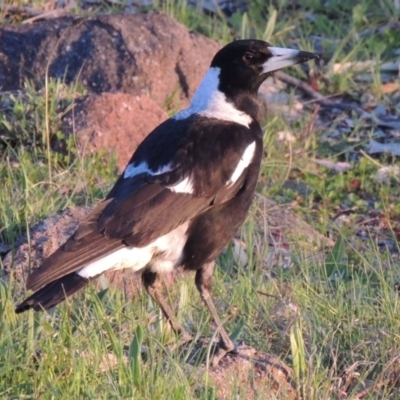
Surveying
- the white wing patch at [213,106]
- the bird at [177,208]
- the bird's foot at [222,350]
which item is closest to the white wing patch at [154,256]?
the bird at [177,208]

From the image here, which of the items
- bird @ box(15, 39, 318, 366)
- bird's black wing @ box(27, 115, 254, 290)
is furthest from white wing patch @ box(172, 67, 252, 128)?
bird's black wing @ box(27, 115, 254, 290)

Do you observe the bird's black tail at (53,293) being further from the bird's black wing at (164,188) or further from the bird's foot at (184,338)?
the bird's foot at (184,338)

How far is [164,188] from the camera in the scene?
132 inches

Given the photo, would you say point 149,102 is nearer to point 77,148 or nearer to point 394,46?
point 77,148

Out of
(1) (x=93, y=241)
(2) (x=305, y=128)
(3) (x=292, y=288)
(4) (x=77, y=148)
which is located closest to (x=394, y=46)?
(2) (x=305, y=128)

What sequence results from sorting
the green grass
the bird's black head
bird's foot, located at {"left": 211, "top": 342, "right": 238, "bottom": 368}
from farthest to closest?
1. the bird's black head
2. bird's foot, located at {"left": 211, "top": 342, "right": 238, "bottom": 368}
3. the green grass

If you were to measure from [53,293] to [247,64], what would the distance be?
1.29m

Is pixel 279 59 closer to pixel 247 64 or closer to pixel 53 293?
pixel 247 64

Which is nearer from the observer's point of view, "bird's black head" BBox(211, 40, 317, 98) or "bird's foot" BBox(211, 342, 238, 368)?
"bird's foot" BBox(211, 342, 238, 368)

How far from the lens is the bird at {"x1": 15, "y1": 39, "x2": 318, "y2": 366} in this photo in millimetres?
3152

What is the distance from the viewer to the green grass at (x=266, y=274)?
2729mm

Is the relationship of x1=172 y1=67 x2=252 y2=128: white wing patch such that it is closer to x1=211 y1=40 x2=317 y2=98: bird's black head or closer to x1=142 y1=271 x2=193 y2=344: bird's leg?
x1=211 y1=40 x2=317 y2=98: bird's black head

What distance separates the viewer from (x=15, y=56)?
18.7 feet

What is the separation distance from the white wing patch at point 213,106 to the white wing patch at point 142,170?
0.29 m
